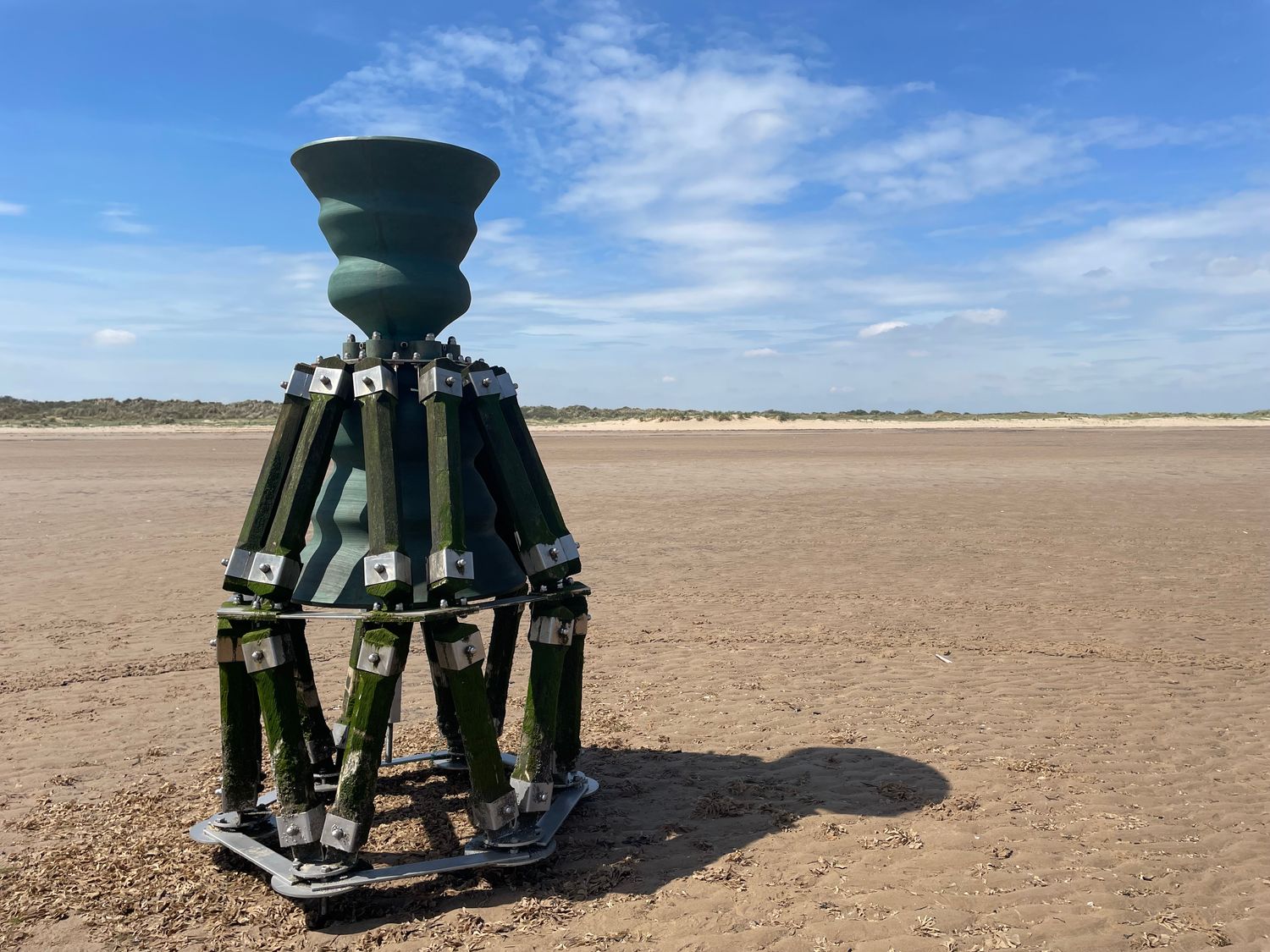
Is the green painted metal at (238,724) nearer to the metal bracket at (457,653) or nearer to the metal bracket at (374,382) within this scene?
the metal bracket at (457,653)

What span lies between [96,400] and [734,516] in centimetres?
8595

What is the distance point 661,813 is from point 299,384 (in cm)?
309

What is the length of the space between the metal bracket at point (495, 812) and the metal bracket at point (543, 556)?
1081mm

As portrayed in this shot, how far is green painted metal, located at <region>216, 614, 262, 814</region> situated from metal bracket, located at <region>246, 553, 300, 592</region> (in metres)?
0.26

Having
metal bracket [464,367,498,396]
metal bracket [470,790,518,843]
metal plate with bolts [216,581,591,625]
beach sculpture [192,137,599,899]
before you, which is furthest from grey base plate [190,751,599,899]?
metal bracket [464,367,498,396]

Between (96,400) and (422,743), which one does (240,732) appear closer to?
(422,743)

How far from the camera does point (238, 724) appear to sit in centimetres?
453

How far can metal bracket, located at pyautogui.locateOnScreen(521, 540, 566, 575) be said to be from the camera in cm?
457

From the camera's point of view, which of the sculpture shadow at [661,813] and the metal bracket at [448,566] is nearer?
the metal bracket at [448,566]

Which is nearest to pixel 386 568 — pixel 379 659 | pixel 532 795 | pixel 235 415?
pixel 379 659

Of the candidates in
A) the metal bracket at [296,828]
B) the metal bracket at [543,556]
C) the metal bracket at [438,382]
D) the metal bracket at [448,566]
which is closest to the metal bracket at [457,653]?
the metal bracket at [448,566]

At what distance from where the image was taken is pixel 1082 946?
3857mm

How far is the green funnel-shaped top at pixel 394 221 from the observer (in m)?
4.37

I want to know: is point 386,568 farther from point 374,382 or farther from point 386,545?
point 374,382
